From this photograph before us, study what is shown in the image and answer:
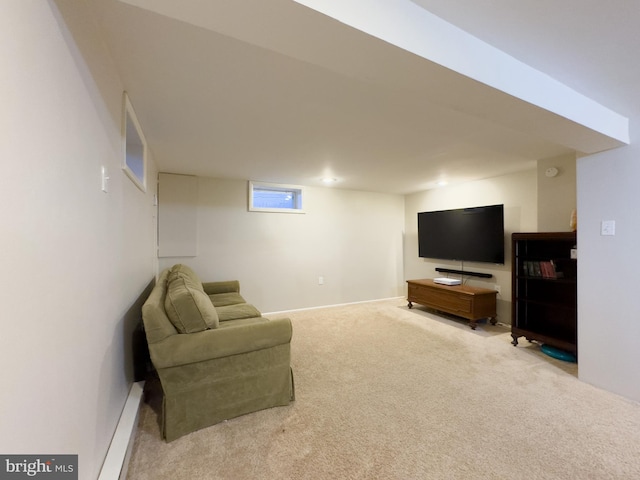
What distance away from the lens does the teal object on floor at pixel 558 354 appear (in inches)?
105

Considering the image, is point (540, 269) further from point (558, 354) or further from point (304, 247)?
point (304, 247)

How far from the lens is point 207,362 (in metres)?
1.73

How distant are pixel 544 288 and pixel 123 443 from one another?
414 cm

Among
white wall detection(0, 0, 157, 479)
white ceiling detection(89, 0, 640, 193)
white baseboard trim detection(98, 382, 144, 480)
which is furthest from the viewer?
white baseboard trim detection(98, 382, 144, 480)

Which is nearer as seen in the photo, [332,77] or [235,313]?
[332,77]

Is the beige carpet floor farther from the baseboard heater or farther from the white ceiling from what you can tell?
the white ceiling

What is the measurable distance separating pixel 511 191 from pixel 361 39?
3.74 metres

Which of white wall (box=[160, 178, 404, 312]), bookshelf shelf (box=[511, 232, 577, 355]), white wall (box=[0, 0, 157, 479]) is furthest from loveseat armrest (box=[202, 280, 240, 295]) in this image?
bookshelf shelf (box=[511, 232, 577, 355])

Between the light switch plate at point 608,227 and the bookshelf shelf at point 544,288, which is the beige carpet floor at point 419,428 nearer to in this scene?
the bookshelf shelf at point 544,288

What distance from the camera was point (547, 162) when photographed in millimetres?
3180

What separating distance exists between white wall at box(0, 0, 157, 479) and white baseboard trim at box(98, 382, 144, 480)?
5 centimetres

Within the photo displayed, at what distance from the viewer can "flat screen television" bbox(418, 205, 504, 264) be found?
371cm

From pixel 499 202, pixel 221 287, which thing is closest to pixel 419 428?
pixel 221 287

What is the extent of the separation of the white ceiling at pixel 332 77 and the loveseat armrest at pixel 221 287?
174 centimetres
